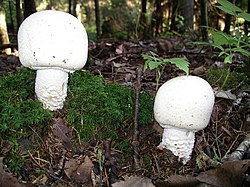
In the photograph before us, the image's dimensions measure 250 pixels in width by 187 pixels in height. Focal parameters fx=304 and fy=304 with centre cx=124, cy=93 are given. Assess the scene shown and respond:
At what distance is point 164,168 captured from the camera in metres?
2.83

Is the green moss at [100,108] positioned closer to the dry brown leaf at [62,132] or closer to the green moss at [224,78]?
the dry brown leaf at [62,132]

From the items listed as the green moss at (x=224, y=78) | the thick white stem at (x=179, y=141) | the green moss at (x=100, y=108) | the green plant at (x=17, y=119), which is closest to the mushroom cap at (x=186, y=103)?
the thick white stem at (x=179, y=141)

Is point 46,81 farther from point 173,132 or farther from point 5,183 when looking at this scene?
point 173,132

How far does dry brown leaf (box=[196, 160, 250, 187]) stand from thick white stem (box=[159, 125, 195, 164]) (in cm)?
51

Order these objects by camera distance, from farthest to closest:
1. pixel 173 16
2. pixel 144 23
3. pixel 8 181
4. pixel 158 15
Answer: pixel 158 15
pixel 144 23
pixel 173 16
pixel 8 181

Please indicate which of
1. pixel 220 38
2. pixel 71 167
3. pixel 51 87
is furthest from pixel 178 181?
pixel 220 38

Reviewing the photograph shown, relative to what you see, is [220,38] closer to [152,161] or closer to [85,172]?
[152,161]

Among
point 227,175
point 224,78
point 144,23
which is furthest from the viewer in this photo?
point 144,23

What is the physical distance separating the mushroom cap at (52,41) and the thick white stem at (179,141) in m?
1.07

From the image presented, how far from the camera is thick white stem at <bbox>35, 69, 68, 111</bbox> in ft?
9.28

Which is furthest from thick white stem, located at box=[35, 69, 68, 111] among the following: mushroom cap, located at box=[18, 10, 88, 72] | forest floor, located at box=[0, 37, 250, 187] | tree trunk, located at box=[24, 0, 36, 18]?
tree trunk, located at box=[24, 0, 36, 18]

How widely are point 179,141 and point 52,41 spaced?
1.46 m

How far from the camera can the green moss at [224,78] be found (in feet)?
12.7

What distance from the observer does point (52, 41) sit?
100 inches
